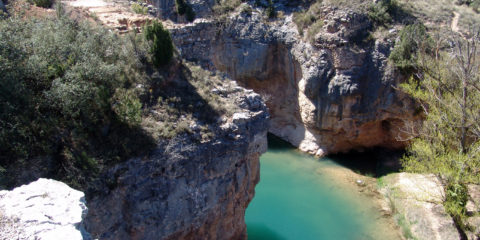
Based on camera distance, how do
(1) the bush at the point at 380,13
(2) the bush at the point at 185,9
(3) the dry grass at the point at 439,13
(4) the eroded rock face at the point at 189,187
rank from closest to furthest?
(4) the eroded rock face at the point at 189,187 < (1) the bush at the point at 380,13 < (3) the dry grass at the point at 439,13 < (2) the bush at the point at 185,9

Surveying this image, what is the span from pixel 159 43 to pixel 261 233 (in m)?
9.22

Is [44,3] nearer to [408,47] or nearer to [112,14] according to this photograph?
[112,14]

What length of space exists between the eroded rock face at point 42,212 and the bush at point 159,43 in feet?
22.3

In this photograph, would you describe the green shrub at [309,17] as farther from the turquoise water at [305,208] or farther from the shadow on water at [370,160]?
the turquoise water at [305,208]

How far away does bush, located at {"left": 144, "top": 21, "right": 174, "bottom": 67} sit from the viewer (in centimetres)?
1091

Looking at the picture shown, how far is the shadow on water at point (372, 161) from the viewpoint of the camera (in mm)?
19991

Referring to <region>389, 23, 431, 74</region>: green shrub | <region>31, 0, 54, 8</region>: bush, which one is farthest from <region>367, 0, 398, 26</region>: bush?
<region>31, 0, 54, 8</region>: bush

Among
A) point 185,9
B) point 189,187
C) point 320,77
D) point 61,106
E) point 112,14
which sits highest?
point 185,9

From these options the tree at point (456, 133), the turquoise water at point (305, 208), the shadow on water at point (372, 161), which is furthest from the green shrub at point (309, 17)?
the tree at point (456, 133)

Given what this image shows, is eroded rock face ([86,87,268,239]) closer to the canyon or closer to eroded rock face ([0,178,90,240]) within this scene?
the canyon

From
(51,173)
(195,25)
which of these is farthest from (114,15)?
(51,173)

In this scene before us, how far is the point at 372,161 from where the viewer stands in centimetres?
2134

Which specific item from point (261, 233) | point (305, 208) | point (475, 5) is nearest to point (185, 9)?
point (305, 208)

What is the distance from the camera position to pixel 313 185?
1884 cm
